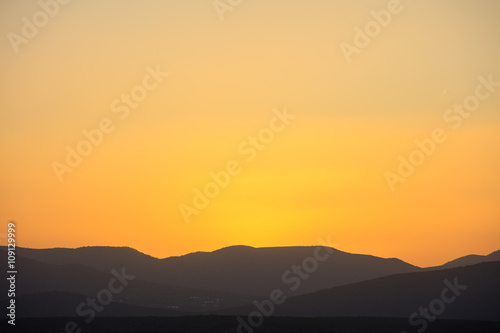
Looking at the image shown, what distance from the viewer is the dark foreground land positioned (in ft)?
200

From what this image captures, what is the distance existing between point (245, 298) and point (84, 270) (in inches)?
1840

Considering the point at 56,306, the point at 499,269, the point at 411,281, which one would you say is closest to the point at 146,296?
the point at 56,306

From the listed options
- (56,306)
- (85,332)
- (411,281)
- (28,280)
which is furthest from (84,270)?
(85,332)

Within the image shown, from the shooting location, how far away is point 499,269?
367 ft

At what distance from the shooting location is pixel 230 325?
202 ft

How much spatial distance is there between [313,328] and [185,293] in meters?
139

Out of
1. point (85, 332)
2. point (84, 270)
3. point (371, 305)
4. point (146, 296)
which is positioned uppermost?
A: point (84, 270)

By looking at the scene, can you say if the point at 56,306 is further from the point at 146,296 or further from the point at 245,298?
the point at 245,298

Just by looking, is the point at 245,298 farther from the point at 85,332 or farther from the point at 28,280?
the point at 85,332

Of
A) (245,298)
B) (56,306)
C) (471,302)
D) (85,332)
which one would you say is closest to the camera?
(85,332)

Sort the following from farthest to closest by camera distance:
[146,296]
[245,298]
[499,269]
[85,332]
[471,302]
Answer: [245,298] < [146,296] < [499,269] < [471,302] < [85,332]

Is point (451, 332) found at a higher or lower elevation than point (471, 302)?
lower

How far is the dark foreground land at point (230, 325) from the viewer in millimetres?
61034

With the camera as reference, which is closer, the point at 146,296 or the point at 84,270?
the point at 146,296
